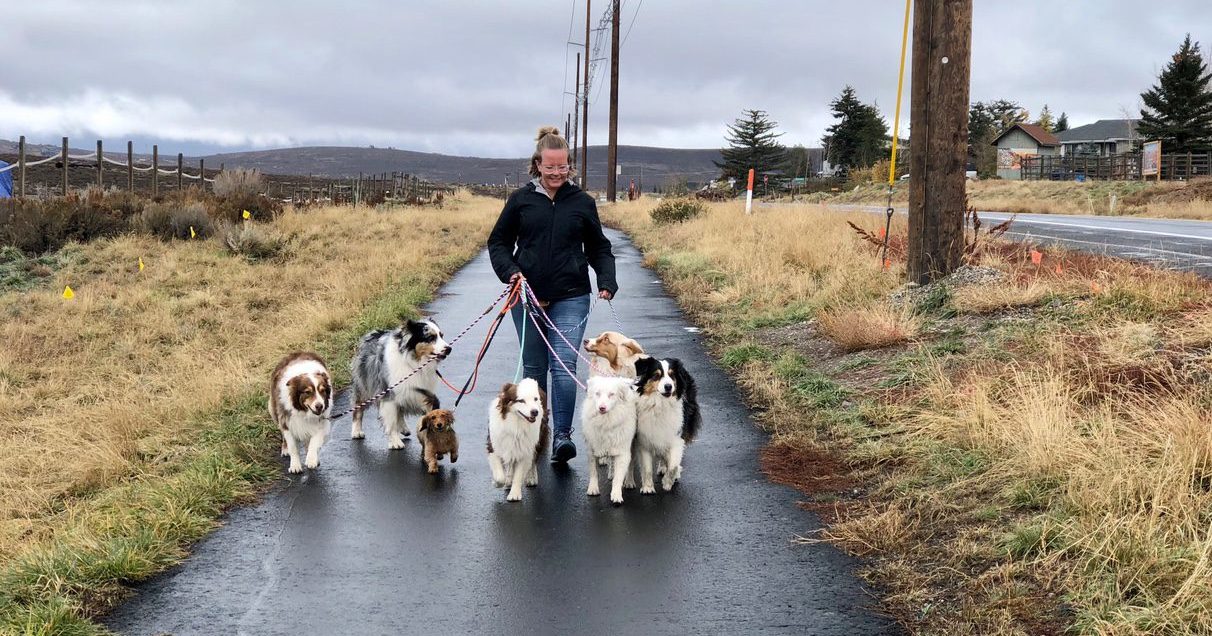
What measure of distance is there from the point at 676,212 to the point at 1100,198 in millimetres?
19521

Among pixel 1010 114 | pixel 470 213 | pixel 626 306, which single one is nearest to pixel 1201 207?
pixel 626 306

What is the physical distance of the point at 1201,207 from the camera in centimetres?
3209

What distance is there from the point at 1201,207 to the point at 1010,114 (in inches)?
3517

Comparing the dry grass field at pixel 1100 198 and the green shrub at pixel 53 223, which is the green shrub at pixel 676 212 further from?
the green shrub at pixel 53 223

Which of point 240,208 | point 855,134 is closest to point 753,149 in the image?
point 855,134

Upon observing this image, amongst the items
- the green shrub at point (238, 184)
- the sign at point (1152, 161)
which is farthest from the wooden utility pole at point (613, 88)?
the sign at point (1152, 161)

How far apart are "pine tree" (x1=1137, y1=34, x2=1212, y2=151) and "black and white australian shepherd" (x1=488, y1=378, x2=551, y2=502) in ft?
231

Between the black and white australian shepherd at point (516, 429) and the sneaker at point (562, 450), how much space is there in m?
0.69

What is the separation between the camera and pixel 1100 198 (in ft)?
137

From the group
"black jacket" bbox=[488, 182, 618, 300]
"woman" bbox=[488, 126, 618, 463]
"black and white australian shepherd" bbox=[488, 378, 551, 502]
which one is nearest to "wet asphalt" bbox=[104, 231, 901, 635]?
"black and white australian shepherd" bbox=[488, 378, 551, 502]

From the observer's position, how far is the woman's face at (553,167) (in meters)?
7.27

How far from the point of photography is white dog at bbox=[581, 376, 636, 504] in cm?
650

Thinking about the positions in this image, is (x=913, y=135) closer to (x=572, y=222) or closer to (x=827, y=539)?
(x=572, y=222)

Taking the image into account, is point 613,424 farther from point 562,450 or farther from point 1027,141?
point 1027,141
